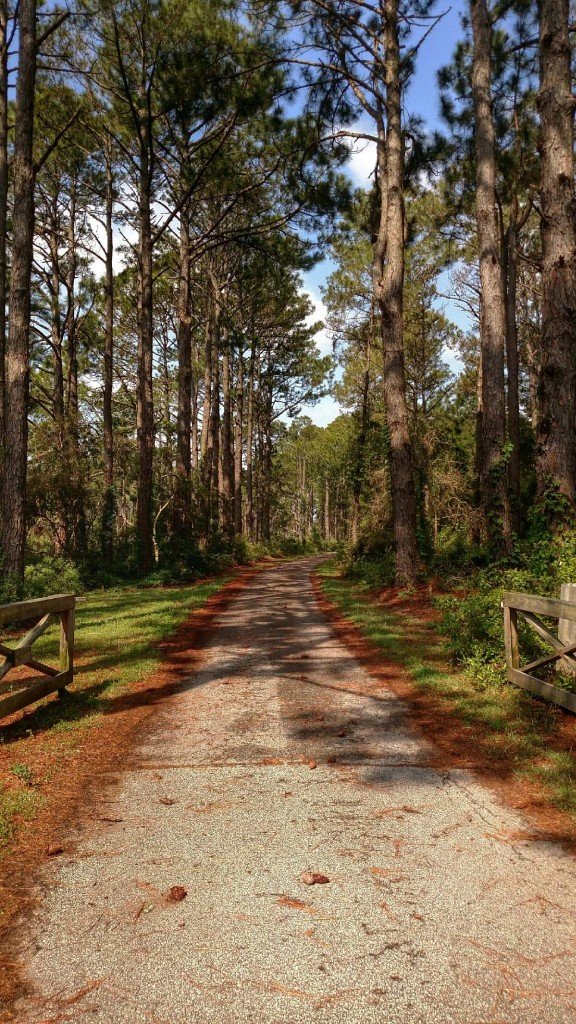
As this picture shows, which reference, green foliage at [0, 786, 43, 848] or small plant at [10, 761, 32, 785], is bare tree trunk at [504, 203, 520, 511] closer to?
small plant at [10, 761, 32, 785]

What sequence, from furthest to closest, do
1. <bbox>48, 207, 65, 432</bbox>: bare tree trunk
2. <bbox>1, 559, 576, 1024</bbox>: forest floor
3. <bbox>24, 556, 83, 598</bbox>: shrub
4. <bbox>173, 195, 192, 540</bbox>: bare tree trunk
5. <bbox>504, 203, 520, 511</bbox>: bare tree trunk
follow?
<bbox>48, 207, 65, 432</bbox>: bare tree trunk → <bbox>173, 195, 192, 540</bbox>: bare tree trunk → <bbox>504, 203, 520, 511</bbox>: bare tree trunk → <bbox>24, 556, 83, 598</bbox>: shrub → <bbox>1, 559, 576, 1024</bbox>: forest floor

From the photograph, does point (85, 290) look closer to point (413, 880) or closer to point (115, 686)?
point (115, 686)

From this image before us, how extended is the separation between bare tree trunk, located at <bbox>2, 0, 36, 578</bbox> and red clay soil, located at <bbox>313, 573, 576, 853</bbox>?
7.23 metres

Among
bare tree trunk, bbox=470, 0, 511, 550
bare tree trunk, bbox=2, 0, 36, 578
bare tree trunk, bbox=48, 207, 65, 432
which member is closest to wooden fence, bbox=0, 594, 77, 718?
bare tree trunk, bbox=2, 0, 36, 578

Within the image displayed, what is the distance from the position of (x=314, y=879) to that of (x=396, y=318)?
1266 centimetres

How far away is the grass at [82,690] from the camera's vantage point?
402cm

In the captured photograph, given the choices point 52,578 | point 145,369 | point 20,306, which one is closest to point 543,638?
point 20,306

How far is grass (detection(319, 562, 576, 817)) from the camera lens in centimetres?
418

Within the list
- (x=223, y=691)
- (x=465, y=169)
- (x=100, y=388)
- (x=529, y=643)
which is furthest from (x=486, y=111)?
(x=100, y=388)

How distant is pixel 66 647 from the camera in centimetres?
613

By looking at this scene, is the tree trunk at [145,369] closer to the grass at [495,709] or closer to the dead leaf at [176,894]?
the grass at [495,709]

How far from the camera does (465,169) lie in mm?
17391

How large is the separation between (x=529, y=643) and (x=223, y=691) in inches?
135

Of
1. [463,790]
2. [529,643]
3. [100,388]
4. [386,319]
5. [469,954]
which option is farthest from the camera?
[100,388]
